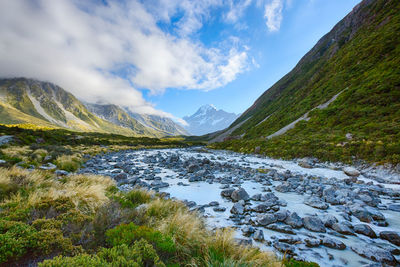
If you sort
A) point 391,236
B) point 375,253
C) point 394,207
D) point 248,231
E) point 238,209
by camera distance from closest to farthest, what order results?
1. point 375,253
2. point 391,236
3. point 248,231
4. point 394,207
5. point 238,209

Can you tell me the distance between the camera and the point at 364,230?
4875 millimetres

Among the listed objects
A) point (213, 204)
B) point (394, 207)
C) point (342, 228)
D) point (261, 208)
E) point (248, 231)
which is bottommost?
point (213, 204)

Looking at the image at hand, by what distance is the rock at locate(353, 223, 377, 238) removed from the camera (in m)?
4.79

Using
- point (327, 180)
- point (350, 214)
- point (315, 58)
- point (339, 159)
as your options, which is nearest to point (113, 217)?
point (350, 214)

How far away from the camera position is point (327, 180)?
10.5 metres

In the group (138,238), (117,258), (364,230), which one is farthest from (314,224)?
(117,258)

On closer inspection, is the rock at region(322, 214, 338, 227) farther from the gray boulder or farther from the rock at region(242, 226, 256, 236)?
the rock at region(242, 226, 256, 236)

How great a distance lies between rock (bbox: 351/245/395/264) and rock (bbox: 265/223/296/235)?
1.46 metres

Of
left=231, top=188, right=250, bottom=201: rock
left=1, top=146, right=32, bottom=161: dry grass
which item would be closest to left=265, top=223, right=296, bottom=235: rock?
left=231, top=188, right=250, bottom=201: rock

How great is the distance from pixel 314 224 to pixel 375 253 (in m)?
1.40

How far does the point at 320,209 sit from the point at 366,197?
2499 mm

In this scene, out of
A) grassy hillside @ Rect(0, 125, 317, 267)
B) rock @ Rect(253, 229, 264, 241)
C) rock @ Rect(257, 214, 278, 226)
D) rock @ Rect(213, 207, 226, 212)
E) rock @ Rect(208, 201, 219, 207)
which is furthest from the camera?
rock @ Rect(208, 201, 219, 207)

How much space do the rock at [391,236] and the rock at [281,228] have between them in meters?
2.42

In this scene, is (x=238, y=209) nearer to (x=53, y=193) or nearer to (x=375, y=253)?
(x=375, y=253)
